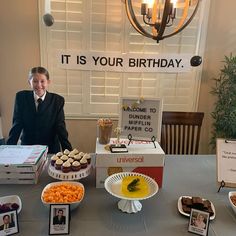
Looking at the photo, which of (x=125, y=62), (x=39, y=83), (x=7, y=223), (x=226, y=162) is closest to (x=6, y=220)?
(x=7, y=223)

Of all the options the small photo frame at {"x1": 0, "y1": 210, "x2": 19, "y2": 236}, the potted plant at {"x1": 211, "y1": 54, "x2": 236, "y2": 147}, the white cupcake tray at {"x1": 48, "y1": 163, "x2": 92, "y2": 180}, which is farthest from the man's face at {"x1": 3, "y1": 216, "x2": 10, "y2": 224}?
the potted plant at {"x1": 211, "y1": 54, "x2": 236, "y2": 147}

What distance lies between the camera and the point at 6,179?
1.22m

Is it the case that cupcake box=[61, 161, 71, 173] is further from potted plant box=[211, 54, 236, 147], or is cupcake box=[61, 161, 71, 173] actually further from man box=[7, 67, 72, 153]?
potted plant box=[211, 54, 236, 147]

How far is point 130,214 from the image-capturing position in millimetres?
1025

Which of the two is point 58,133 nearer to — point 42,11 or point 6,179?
point 6,179

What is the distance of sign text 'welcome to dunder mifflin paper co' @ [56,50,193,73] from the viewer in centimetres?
256

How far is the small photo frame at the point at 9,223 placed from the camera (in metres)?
0.87

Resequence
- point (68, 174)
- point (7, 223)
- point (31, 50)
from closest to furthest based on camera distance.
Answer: point (7, 223)
point (68, 174)
point (31, 50)

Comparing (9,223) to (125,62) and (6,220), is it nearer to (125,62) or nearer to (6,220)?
(6,220)

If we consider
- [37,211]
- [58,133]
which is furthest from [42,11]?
[37,211]

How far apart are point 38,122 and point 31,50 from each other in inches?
42.9

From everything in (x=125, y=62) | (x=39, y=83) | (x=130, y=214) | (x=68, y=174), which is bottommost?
(x=130, y=214)

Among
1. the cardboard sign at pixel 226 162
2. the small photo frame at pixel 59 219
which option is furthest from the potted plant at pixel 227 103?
the small photo frame at pixel 59 219

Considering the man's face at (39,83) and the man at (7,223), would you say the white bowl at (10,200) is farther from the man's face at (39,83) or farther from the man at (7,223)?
the man's face at (39,83)
